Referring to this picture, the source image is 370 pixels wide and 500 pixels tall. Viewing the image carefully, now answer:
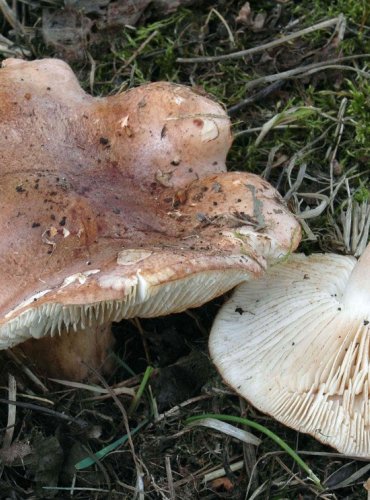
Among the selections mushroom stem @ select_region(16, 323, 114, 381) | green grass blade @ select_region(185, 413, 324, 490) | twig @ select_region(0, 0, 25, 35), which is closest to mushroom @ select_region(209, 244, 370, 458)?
green grass blade @ select_region(185, 413, 324, 490)

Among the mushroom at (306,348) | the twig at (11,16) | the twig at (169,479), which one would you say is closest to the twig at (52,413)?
the twig at (169,479)

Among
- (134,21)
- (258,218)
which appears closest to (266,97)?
(134,21)

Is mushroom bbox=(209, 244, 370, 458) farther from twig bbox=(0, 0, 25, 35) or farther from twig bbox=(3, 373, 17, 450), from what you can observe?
twig bbox=(0, 0, 25, 35)

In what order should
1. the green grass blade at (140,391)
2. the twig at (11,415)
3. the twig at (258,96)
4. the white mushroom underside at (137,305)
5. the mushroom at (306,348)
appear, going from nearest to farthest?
the white mushroom underside at (137,305) < the mushroom at (306,348) < the twig at (11,415) < the green grass blade at (140,391) < the twig at (258,96)

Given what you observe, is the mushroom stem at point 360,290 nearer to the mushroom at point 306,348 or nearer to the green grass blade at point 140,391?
the mushroom at point 306,348

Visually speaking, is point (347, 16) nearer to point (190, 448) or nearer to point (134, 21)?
point (134, 21)

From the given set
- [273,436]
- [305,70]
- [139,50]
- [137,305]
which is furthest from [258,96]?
[273,436]

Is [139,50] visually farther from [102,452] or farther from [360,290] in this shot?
[102,452]
